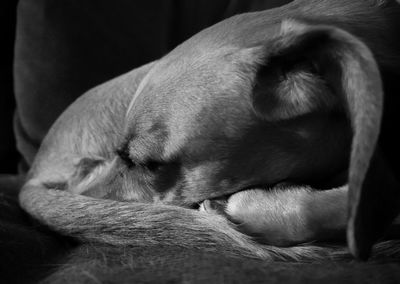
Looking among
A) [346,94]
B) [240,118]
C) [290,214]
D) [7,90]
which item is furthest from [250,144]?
[7,90]

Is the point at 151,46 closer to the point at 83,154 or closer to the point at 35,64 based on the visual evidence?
the point at 35,64

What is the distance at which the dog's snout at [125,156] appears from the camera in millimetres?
1357

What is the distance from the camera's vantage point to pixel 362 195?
0.92m

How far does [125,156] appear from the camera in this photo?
138 centimetres

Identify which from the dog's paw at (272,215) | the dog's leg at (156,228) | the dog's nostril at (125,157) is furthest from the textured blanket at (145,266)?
the dog's nostril at (125,157)

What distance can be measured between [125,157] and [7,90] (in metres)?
1.14

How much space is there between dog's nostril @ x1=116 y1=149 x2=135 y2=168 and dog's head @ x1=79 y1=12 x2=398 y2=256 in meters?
0.02

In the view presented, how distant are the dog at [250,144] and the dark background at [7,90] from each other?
3.24 ft

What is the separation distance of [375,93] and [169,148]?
508mm

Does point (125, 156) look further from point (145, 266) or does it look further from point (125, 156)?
point (145, 266)

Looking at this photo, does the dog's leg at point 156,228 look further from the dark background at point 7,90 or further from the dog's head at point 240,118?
the dark background at point 7,90

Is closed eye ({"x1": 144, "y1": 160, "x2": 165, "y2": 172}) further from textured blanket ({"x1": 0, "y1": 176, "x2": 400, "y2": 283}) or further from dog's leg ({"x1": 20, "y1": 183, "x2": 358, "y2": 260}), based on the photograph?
textured blanket ({"x1": 0, "y1": 176, "x2": 400, "y2": 283})

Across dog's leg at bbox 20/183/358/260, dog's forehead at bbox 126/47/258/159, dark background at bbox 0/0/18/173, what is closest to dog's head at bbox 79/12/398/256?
dog's forehead at bbox 126/47/258/159

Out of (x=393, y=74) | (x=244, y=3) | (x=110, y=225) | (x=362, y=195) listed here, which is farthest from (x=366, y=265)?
(x=244, y=3)
